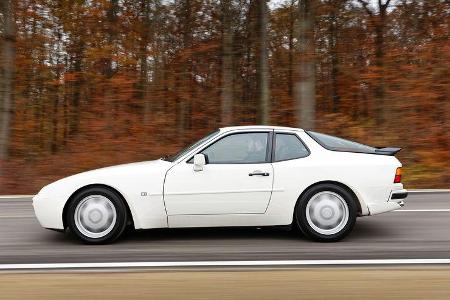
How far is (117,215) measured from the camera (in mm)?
6559

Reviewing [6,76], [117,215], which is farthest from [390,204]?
[6,76]

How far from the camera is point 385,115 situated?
18.4 metres

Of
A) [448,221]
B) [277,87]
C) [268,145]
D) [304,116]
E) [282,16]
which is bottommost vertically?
[448,221]

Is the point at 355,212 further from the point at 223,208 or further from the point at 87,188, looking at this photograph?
the point at 87,188

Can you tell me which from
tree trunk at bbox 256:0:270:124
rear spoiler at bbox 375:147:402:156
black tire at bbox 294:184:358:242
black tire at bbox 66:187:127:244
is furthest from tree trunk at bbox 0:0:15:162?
rear spoiler at bbox 375:147:402:156

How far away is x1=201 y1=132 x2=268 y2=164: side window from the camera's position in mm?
6684

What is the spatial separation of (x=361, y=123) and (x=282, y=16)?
7418 millimetres

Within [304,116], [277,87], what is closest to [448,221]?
[304,116]

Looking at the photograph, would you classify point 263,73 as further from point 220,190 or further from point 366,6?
point 220,190

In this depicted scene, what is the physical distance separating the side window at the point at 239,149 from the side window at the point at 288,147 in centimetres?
16

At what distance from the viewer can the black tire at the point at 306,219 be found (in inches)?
259

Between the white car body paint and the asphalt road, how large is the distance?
27 cm

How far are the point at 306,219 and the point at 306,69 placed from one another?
1071 cm

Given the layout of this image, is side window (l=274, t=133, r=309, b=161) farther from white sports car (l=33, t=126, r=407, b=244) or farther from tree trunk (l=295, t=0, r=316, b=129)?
tree trunk (l=295, t=0, r=316, b=129)
